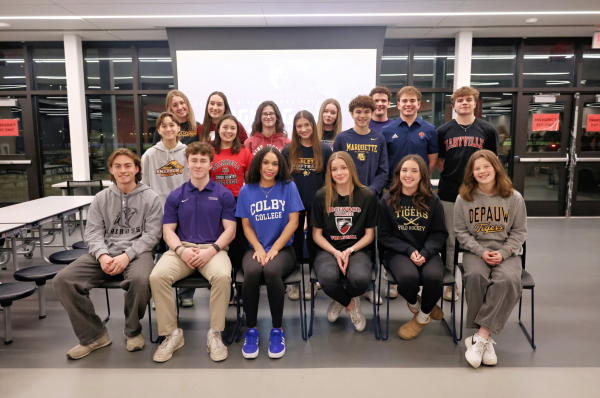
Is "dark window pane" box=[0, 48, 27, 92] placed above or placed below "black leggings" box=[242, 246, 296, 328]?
above

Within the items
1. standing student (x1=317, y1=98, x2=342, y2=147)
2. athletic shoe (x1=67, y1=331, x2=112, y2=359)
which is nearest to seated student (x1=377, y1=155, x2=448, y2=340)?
standing student (x1=317, y1=98, x2=342, y2=147)

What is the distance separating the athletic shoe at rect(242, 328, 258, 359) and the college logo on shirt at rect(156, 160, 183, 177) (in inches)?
54.4

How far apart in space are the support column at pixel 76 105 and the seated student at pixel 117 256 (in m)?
4.09

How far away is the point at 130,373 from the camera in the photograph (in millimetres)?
2189

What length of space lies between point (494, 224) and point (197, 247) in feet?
6.49

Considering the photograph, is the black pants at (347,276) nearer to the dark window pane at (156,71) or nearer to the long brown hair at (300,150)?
the long brown hair at (300,150)

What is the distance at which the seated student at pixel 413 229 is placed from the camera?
2514mm

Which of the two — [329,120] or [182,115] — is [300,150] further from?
[182,115]

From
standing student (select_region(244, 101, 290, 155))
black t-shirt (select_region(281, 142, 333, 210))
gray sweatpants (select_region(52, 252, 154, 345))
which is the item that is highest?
standing student (select_region(244, 101, 290, 155))

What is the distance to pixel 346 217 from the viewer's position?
2645 mm

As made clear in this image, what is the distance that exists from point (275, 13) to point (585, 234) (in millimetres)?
5186

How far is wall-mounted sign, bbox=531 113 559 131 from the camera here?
250 inches

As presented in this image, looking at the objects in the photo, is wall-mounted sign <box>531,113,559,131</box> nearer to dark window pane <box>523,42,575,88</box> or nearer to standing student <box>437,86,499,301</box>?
dark window pane <box>523,42,575,88</box>

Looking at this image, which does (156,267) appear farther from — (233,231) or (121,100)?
(121,100)
